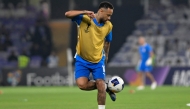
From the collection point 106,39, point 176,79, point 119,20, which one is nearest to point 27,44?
point 119,20

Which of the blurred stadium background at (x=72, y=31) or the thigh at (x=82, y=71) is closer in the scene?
the thigh at (x=82, y=71)

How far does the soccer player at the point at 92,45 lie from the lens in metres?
11.2

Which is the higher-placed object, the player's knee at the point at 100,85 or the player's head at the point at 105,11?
the player's head at the point at 105,11

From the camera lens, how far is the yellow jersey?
37.1ft

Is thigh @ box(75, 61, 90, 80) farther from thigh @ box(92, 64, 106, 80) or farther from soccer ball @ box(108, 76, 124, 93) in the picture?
soccer ball @ box(108, 76, 124, 93)

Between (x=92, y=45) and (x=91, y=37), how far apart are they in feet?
0.58

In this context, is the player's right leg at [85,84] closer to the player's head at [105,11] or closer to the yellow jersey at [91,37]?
the yellow jersey at [91,37]

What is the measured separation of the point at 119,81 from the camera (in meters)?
11.8

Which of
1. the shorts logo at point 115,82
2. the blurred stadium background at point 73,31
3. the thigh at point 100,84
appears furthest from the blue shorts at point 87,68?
the blurred stadium background at point 73,31

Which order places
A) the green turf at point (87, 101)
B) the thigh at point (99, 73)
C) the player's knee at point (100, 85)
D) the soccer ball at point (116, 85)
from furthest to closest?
the green turf at point (87, 101)
the soccer ball at point (116, 85)
the thigh at point (99, 73)
the player's knee at point (100, 85)

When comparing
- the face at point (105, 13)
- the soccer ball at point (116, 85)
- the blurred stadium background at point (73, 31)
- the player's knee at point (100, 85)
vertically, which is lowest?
the blurred stadium background at point (73, 31)

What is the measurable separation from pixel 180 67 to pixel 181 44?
268 inches

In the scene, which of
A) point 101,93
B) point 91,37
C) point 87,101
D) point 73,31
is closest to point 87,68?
point 91,37

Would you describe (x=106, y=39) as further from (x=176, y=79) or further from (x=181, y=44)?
(x=181, y=44)
